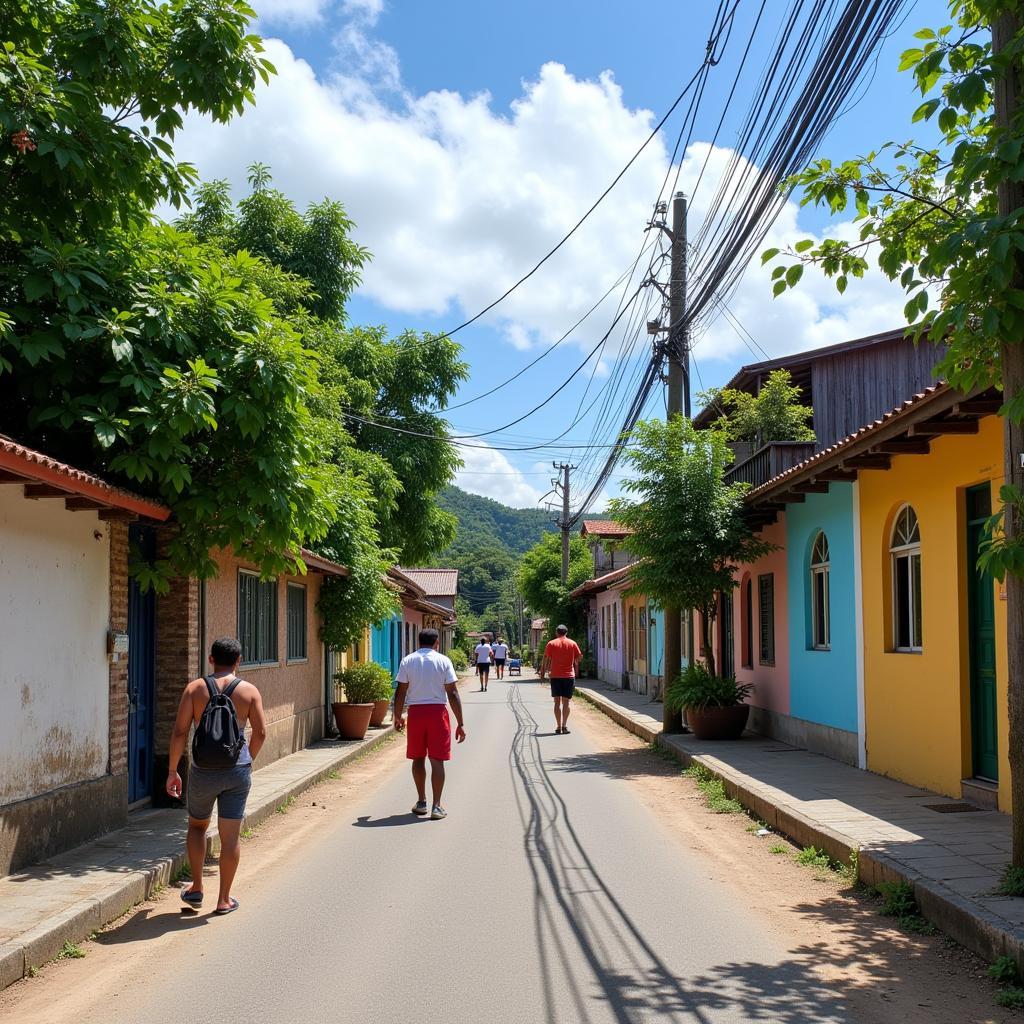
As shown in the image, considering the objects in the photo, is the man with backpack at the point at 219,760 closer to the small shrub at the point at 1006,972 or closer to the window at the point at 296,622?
the small shrub at the point at 1006,972

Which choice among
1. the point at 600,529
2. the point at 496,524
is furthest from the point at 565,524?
the point at 496,524

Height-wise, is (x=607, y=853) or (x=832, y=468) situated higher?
(x=832, y=468)

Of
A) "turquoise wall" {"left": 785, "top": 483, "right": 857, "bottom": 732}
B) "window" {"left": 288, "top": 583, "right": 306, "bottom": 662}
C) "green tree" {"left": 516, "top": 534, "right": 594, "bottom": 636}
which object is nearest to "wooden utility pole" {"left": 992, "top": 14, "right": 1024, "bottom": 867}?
"turquoise wall" {"left": 785, "top": 483, "right": 857, "bottom": 732}

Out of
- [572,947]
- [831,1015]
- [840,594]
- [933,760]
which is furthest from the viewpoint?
[840,594]

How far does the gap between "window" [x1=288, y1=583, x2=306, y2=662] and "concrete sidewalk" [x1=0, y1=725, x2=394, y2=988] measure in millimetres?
5690

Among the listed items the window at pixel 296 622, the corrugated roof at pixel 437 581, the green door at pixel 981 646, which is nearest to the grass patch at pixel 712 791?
the green door at pixel 981 646

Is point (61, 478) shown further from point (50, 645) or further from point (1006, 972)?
point (1006, 972)

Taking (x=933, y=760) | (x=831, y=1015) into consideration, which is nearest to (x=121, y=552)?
(x=831, y=1015)

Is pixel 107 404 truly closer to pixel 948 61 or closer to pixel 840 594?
pixel 948 61

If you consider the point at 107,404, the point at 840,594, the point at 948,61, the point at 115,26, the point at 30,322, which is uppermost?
the point at 115,26

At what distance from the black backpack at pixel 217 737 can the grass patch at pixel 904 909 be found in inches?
164

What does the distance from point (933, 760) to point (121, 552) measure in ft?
25.7

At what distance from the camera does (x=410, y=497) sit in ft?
85.2

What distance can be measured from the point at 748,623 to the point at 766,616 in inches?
42.2
